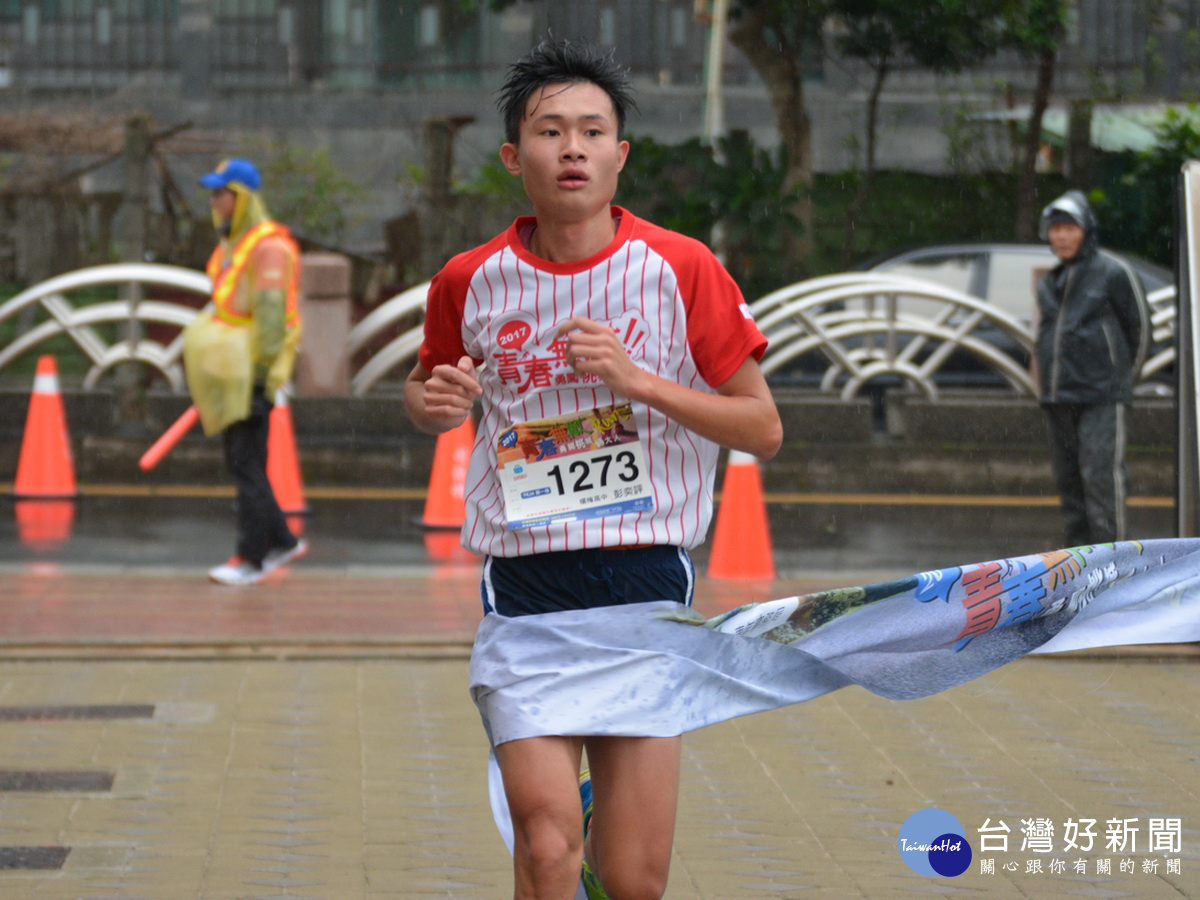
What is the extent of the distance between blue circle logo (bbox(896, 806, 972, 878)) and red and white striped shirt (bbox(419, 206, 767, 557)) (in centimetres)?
154

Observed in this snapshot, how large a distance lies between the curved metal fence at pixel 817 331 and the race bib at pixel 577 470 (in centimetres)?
1087

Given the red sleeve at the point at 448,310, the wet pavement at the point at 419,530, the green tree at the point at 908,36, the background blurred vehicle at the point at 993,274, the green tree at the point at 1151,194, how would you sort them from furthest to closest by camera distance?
1. the green tree at the point at 908,36
2. the green tree at the point at 1151,194
3. the background blurred vehicle at the point at 993,274
4. the wet pavement at the point at 419,530
5. the red sleeve at the point at 448,310

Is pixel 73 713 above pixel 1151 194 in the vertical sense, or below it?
below

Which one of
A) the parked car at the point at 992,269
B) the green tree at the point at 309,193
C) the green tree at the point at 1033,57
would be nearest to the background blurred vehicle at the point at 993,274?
the parked car at the point at 992,269

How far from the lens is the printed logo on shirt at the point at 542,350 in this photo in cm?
323

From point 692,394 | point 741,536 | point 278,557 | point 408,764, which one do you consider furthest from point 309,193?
point 692,394

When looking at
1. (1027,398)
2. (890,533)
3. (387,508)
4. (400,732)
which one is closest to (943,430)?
(1027,398)

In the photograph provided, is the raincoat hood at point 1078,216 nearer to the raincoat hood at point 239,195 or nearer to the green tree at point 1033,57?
→ the raincoat hood at point 239,195

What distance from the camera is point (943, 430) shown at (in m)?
13.7

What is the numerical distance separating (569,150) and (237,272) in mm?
5381

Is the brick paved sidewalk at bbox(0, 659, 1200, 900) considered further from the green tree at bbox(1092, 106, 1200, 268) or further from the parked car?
the green tree at bbox(1092, 106, 1200, 268)

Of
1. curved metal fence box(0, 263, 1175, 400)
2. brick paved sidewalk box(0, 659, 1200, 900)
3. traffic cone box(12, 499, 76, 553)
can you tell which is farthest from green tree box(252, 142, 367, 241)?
brick paved sidewalk box(0, 659, 1200, 900)

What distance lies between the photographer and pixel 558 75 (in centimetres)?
328

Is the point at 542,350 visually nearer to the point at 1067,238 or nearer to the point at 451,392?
the point at 451,392
